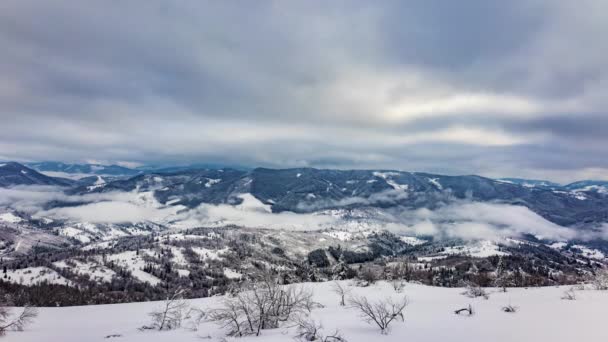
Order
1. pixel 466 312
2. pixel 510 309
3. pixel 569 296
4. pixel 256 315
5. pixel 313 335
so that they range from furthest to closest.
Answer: pixel 569 296, pixel 466 312, pixel 510 309, pixel 256 315, pixel 313 335

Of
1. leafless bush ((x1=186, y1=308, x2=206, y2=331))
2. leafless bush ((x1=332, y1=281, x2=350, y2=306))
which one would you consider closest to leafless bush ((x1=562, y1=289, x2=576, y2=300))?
leafless bush ((x1=332, y1=281, x2=350, y2=306))

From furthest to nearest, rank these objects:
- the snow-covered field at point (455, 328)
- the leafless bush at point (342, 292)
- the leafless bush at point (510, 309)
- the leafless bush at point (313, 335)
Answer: the leafless bush at point (342, 292) < the leafless bush at point (510, 309) < the leafless bush at point (313, 335) < the snow-covered field at point (455, 328)

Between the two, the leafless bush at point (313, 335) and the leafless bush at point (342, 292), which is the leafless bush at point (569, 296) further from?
the leafless bush at point (313, 335)

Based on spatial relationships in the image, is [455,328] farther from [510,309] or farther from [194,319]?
[194,319]

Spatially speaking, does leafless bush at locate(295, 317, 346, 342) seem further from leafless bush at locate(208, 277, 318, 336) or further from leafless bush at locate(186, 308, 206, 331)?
leafless bush at locate(186, 308, 206, 331)

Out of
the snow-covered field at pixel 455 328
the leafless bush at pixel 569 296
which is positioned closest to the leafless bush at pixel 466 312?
the snow-covered field at pixel 455 328

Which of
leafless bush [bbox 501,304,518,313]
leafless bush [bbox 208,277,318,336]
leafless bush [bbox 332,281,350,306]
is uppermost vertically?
leafless bush [bbox 501,304,518,313]

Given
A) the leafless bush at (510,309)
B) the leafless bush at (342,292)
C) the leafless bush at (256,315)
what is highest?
the leafless bush at (510,309)

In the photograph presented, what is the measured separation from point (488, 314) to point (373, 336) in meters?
7.15

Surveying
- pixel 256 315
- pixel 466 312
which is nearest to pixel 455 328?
pixel 466 312

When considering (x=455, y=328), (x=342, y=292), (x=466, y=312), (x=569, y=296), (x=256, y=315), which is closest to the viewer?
(x=455, y=328)

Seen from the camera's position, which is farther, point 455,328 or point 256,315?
point 256,315

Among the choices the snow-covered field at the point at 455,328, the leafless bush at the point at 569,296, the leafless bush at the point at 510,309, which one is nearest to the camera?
the snow-covered field at the point at 455,328

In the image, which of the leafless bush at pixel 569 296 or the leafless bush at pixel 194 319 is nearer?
the leafless bush at pixel 194 319
